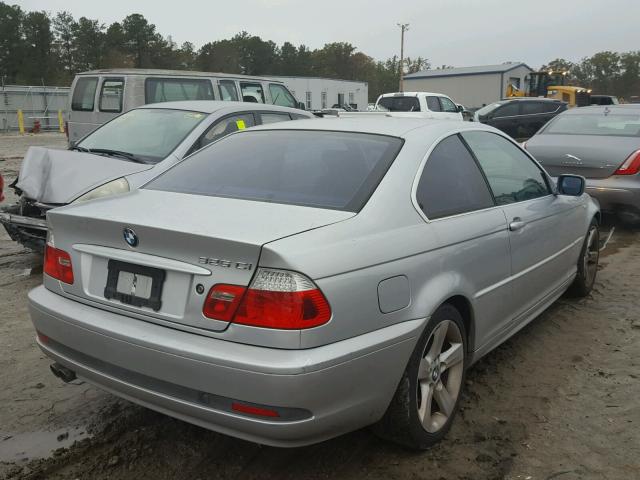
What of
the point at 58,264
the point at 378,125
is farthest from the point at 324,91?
the point at 58,264

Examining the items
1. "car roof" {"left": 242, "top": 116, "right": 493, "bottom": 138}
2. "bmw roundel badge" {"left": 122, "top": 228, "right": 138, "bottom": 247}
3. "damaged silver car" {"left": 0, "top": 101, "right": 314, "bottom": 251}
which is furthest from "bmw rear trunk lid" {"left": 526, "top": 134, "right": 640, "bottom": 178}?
"bmw roundel badge" {"left": 122, "top": 228, "right": 138, "bottom": 247}

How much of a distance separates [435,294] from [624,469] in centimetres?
118

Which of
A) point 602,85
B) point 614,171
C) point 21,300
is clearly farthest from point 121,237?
point 602,85

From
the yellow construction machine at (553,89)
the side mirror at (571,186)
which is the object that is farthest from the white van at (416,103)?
the yellow construction machine at (553,89)

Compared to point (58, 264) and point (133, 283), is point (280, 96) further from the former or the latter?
point (133, 283)

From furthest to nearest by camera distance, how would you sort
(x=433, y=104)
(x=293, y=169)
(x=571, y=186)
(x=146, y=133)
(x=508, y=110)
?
(x=433, y=104) < (x=508, y=110) < (x=146, y=133) < (x=571, y=186) < (x=293, y=169)

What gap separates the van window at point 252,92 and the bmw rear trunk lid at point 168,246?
8583 mm

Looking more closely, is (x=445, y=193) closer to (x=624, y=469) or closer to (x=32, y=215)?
(x=624, y=469)

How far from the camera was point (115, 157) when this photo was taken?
19.2 feet

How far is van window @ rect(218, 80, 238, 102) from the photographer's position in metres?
10.8

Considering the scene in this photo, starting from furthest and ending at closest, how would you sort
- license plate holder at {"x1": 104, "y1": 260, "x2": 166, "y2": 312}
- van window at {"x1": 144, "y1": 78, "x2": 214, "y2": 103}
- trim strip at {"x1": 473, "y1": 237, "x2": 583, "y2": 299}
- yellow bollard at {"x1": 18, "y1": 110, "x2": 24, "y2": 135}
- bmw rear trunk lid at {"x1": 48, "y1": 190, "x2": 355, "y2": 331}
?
1. yellow bollard at {"x1": 18, "y1": 110, "x2": 24, "y2": 135}
2. van window at {"x1": 144, "y1": 78, "x2": 214, "y2": 103}
3. trim strip at {"x1": 473, "y1": 237, "x2": 583, "y2": 299}
4. license plate holder at {"x1": 104, "y1": 260, "x2": 166, "y2": 312}
5. bmw rear trunk lid at {"x1": 48, "y1": 190, "x2": 355, "y2": 331}

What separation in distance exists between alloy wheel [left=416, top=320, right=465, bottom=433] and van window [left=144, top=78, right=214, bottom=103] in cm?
816

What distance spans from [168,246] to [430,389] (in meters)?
1.38

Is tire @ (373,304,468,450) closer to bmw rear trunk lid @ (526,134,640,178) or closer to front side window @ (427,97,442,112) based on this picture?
bmw rear trunk lid @ (526,134,640,178)
